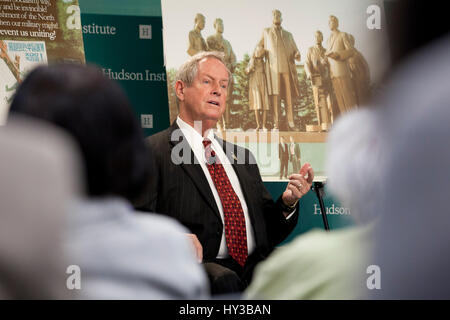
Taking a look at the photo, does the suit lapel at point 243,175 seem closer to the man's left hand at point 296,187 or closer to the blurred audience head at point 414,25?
the man's left hand at point 296,187

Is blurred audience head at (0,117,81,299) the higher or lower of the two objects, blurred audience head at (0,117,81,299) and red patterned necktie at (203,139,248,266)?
the higher

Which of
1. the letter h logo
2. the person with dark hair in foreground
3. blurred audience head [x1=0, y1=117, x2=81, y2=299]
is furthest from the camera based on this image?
the letter h logo

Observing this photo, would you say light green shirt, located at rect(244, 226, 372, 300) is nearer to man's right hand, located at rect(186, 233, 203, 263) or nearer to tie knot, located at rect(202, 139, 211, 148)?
man's right hand, located at rect(186, 233, 203, 263)

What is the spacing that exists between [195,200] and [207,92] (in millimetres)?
632

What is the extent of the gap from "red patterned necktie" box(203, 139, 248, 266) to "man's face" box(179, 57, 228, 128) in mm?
223

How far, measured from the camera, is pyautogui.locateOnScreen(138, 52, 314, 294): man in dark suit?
2711mm

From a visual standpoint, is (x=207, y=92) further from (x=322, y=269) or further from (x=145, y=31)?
(x=322, y=269)

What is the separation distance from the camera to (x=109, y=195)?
3.22 feet

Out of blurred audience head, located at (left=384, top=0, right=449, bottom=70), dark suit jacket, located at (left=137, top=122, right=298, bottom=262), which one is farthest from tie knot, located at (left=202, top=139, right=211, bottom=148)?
blurred audience head, located at (left=384, top=0, right=449, bottom=70)

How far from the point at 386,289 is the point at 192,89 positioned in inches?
91.2

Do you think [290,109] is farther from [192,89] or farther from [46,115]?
[46,115]

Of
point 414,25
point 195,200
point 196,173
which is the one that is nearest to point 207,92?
point 196,173
